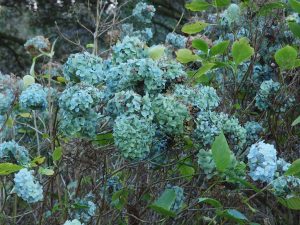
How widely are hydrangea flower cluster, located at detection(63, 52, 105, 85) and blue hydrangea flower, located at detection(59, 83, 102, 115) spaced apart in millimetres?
91

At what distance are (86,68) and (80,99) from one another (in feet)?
0.62

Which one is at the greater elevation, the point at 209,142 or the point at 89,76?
the point at 89,76

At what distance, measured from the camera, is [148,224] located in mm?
2117

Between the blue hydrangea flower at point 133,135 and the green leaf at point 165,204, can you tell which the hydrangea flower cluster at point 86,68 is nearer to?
the blue hydrangea flower at point 133,135

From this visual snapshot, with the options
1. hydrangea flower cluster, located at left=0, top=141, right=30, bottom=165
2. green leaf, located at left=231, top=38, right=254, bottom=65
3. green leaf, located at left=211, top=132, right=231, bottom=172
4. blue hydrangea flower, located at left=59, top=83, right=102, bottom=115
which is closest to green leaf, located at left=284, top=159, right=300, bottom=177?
green leaf, located at left=211, top=132, right=231, bottom=172

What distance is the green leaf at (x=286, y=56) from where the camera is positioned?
2.01 metres

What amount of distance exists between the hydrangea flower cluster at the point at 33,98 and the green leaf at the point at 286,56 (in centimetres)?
77

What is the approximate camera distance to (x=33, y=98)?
5.99 ft

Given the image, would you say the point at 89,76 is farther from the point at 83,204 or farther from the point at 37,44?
the point at 37,44

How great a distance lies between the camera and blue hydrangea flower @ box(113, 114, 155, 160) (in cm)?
155

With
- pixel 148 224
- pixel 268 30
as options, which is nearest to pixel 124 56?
pixel 148 224

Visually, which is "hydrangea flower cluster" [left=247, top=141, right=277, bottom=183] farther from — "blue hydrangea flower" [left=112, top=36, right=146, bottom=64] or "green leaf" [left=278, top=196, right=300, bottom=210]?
"blue hydrangea flower" [left=112, top=36, right=146, bottom=64]

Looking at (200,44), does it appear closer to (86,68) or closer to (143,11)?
(86,68)

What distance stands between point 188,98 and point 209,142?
13 cm
